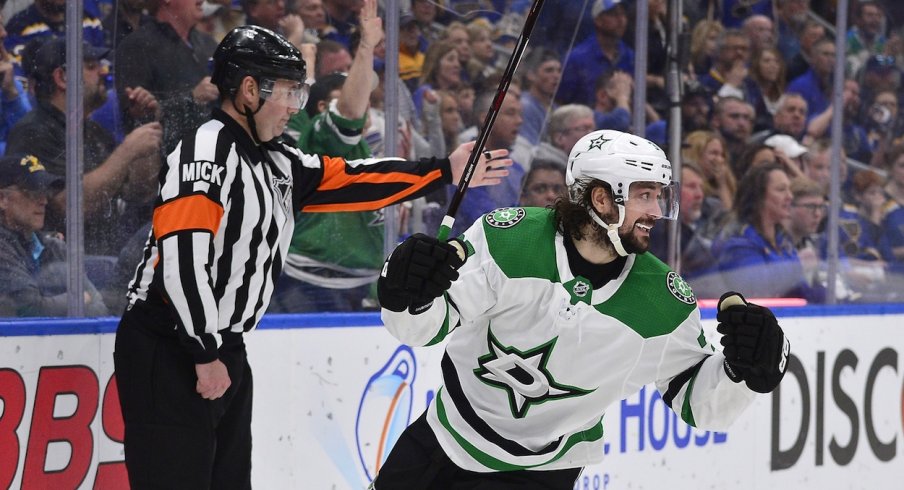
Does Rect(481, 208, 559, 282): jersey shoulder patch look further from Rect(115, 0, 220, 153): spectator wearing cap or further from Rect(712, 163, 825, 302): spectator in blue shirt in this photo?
Rect(712, 163, 825, 302): spectator in blue shirt

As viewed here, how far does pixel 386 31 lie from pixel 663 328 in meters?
1.78

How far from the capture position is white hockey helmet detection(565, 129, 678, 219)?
2418mm

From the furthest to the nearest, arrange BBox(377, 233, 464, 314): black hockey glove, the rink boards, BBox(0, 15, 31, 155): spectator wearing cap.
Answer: BBox(0, 15, 31, 155): spectator wearing cap < the rink boards < BBox(377, 233, 464, 314): black hockey glove

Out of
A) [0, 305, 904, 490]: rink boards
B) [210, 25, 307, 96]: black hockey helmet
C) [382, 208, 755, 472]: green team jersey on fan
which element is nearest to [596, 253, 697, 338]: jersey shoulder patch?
[382, 208, 755, 472]: green team jersey on fan

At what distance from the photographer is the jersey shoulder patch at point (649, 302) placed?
242 cm

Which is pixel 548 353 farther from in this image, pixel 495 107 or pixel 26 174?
pixel 26 174

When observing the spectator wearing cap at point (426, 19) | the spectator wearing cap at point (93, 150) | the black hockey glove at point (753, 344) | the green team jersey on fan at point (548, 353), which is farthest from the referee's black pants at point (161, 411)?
the spectator wearing cap at point (426, 19)

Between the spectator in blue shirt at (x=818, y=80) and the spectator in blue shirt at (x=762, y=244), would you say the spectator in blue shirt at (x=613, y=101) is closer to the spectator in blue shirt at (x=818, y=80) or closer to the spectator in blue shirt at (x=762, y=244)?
the spectator in blue shirt at (x=762, y=244)

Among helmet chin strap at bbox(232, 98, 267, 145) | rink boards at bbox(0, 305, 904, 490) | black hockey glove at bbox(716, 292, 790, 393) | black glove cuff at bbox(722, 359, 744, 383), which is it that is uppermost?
helmet chin strap at bbox(232, 98, 267, 145)

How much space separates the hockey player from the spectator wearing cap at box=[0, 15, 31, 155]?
4.51 ft

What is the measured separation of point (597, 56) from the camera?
14.8 feet

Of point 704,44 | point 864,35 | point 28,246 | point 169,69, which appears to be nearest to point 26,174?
point 28,246

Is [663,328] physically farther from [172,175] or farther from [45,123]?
[45,123]

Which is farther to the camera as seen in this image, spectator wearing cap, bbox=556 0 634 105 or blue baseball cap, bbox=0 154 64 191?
spectator wearing cap, bbox=556 0 634 105
